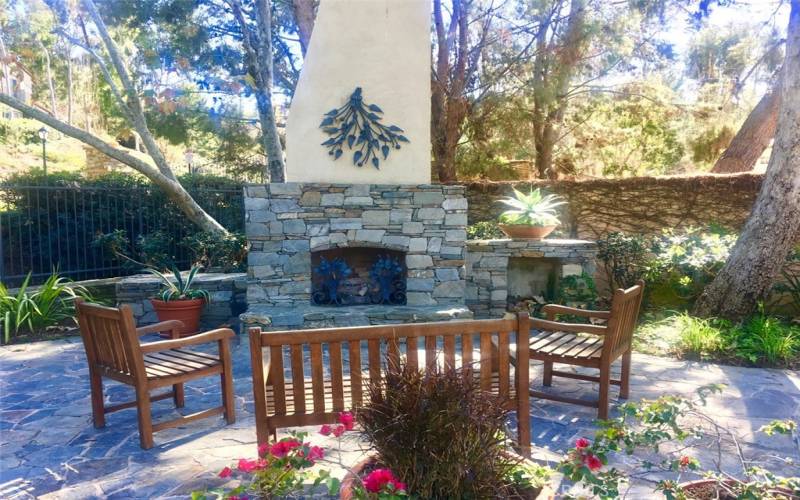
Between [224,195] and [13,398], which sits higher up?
A: [224,195]

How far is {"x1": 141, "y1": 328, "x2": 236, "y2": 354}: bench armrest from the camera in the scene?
3055mm

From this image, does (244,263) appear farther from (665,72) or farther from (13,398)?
(665,72)

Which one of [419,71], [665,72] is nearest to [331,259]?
[419,71]

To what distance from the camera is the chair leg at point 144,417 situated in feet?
9.91

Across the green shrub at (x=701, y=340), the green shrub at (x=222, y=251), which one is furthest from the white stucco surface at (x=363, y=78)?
the green shrub at (x=701, y=340)

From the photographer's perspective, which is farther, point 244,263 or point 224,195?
point 224,195

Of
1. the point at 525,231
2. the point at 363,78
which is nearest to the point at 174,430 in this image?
the point at 363,78

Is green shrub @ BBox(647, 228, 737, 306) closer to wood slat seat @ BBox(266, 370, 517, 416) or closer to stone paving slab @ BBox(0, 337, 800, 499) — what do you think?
stone paving slab @ BBox(0, 337, 800, 499)

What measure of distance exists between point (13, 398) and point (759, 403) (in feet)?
16.7

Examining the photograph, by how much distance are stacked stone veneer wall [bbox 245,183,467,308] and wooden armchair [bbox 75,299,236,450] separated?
2259 mm

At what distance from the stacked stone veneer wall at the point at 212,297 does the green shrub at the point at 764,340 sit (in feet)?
16.3

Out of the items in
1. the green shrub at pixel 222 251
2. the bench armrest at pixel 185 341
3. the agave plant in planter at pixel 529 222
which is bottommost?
the bench armrest at pixel 185 341

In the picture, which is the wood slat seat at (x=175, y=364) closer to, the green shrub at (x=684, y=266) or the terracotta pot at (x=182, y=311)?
the terracotta pot at (x=182, y=311)

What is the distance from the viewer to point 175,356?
3.54m
